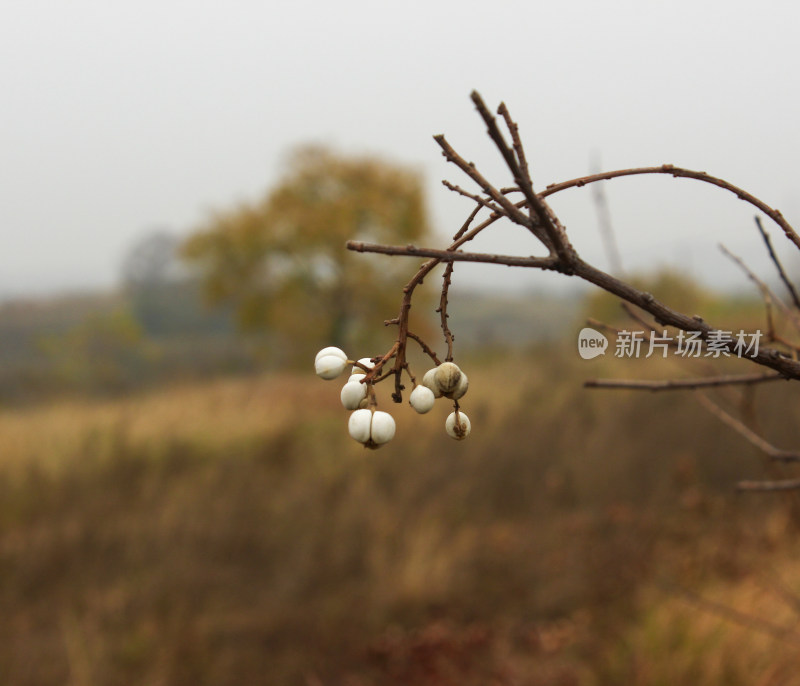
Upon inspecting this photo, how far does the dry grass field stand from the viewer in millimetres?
3559

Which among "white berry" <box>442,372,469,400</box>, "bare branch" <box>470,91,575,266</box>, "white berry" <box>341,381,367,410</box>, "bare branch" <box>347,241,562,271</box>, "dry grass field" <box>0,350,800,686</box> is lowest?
"dry grass field" <box>0,350,800,686</box>

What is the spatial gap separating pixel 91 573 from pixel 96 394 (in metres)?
6.47

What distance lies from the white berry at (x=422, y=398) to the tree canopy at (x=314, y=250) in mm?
17654

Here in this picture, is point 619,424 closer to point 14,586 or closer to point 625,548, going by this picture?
point 625,548

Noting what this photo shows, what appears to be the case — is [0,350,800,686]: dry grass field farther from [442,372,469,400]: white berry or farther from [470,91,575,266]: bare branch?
[470,91,575,266]: bare branch

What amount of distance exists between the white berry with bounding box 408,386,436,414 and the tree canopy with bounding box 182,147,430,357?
17.7m

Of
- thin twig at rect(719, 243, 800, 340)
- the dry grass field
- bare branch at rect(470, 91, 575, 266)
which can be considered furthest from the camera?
the dry grass field

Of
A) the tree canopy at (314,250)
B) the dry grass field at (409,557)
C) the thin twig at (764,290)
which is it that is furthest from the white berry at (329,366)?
the tree canopy at (314,250)

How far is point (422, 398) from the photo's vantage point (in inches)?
21.3

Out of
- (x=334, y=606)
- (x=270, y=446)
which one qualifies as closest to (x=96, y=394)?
(x=270, y=446)

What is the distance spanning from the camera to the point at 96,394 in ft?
34.1

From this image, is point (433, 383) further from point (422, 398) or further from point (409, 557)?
point (409, 557)

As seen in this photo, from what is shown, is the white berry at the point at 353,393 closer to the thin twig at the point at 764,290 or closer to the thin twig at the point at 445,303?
the thin twig at the point at 445,303

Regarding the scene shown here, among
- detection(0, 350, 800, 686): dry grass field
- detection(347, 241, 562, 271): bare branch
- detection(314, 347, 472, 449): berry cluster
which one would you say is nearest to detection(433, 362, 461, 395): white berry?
detection(314, 347, 472, 449): berry cluster
